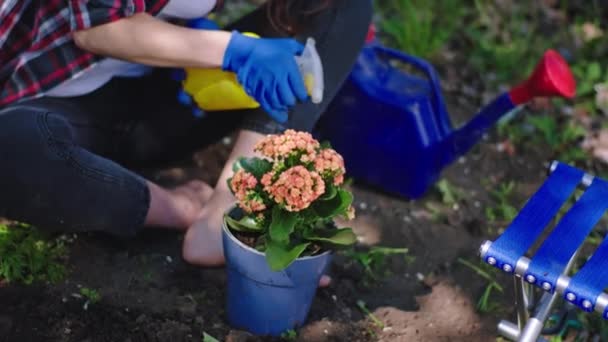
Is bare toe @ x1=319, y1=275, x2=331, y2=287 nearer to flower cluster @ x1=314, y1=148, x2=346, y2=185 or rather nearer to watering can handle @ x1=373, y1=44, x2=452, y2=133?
flower cluster @ x1=314, y1=148, x2=346, y2=185

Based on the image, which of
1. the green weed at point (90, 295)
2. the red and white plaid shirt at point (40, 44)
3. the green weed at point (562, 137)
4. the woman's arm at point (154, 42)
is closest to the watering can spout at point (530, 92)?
the green weed at point (562, 137)

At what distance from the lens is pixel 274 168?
153 cm

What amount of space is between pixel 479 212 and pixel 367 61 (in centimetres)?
51

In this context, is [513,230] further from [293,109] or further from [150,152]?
[150,152]

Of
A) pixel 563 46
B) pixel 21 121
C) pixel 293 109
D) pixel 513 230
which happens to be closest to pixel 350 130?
pixel 293 109

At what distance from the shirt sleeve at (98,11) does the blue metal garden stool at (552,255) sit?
807 millimetres

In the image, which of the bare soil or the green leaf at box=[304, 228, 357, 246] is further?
the bare soil

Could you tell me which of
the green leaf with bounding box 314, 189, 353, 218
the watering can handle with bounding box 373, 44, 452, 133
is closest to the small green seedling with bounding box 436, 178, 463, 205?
the watering can handle with bounding box 373, 44, 452, 133

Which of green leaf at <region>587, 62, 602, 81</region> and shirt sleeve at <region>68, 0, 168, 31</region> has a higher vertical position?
shirt sleeve at <region>68, 0, 168, 31</region>

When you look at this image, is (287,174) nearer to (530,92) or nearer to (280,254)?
(280,254)

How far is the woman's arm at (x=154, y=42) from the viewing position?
5.57 ft

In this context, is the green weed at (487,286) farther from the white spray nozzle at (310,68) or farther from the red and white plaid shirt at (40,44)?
the red and white plaid shirt at (40,44)

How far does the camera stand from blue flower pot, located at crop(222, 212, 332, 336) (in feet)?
5.19

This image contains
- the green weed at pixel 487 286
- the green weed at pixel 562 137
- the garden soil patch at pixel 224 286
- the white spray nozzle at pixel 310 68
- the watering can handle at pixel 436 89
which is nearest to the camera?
the garden soil patch at pixel 224 286
